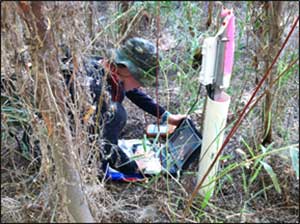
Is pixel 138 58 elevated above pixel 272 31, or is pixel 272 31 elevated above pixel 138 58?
pixel 272 31

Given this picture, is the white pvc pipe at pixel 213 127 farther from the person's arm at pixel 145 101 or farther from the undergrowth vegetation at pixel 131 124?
the person's arm at pixel 145 101

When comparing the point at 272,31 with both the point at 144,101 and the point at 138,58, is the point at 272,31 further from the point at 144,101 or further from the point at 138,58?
the point at 144,101

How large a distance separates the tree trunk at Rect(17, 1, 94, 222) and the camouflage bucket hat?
60 cm

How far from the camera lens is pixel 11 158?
1.80 meters

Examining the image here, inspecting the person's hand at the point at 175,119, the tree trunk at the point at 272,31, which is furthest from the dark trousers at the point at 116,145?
the tree trunk at the point at 272,31

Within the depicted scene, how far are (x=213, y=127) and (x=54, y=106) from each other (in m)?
0.70

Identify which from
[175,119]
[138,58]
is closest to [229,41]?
[138,58]

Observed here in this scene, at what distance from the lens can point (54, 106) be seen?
1.05 m

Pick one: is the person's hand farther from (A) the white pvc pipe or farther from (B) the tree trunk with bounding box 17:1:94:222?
(B) the tree trunk with bounding box 17:1:94:222

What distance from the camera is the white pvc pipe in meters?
1.54

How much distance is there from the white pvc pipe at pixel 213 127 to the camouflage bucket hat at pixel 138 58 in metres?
0.29

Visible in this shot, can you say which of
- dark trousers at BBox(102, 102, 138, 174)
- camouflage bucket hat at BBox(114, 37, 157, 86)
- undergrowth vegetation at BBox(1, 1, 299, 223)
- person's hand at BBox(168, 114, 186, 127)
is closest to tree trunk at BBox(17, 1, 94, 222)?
undergrowth vegetation at BBox(1, 1, 299, 223)

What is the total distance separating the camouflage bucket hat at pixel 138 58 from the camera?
168 cm

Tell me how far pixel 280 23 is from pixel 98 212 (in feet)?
3.14
